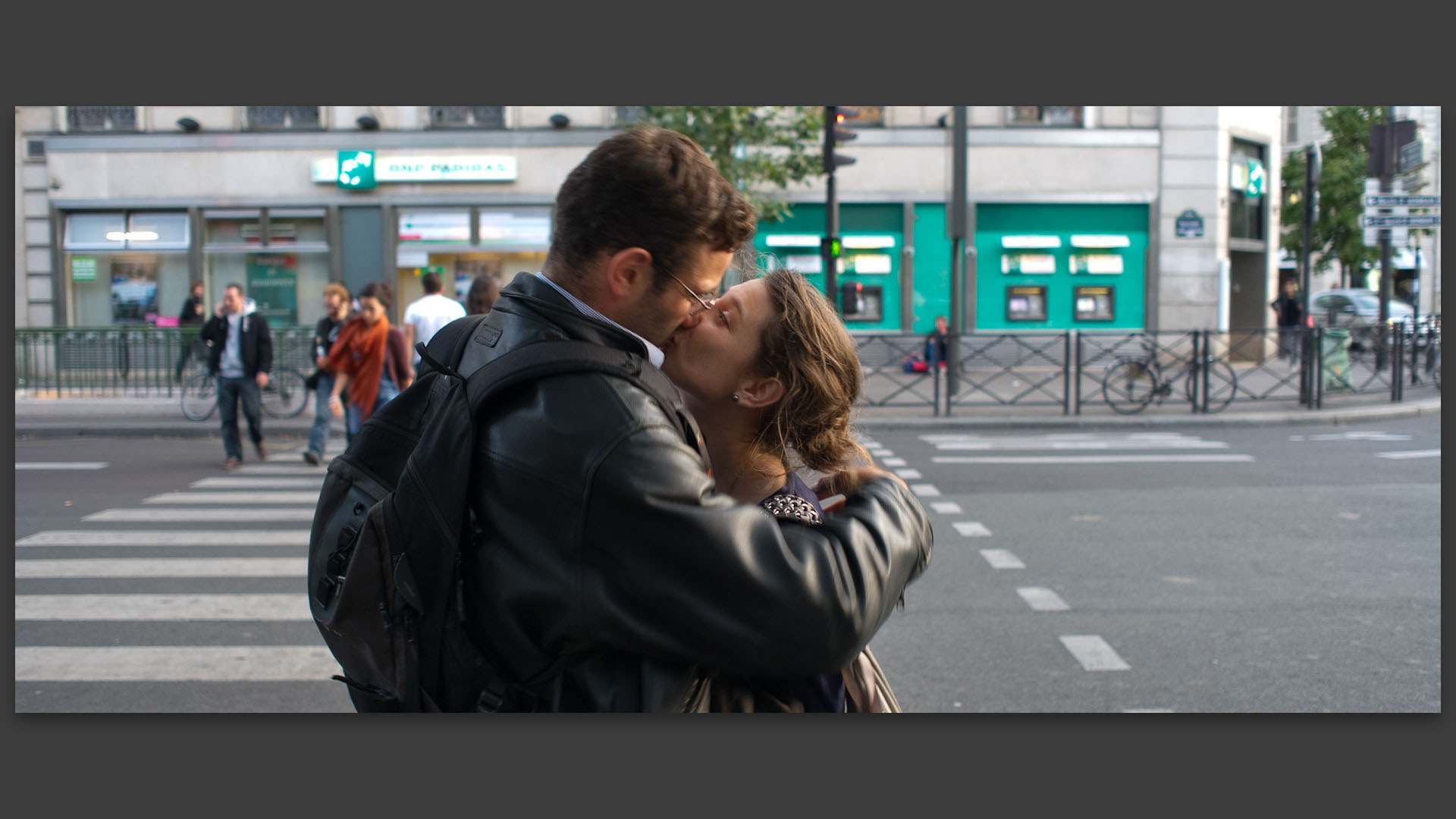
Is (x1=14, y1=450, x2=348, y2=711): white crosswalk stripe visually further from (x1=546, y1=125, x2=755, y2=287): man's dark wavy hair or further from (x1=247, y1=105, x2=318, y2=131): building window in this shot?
(x1=247, y1=105, x2=318, y2=131): building window

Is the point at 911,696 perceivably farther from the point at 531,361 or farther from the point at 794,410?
the point at 531,361

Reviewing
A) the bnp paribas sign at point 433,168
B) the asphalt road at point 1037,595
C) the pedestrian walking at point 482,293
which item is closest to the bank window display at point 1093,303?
the bnp paribas sign at point 433,168

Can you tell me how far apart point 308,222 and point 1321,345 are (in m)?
17.5

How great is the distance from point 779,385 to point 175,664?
13.6ft

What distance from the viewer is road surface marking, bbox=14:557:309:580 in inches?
250

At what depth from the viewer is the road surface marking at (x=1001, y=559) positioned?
6.64 m

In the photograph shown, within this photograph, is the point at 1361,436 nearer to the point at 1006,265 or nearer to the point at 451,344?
the point at 1006,265

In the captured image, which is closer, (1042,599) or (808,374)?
(808,374)

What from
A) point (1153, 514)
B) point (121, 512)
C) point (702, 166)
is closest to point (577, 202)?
point (702, 166)

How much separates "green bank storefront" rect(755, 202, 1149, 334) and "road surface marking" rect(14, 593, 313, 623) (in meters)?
17.5

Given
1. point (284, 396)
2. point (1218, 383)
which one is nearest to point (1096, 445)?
point (1218, 383)

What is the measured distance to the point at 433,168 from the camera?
71.5ft

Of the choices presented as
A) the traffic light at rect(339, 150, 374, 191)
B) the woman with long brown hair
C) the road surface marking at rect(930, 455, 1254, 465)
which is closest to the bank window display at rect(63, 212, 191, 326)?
the traffic light at rect(339, 150, 374, 191)

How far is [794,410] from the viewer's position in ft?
5.54
